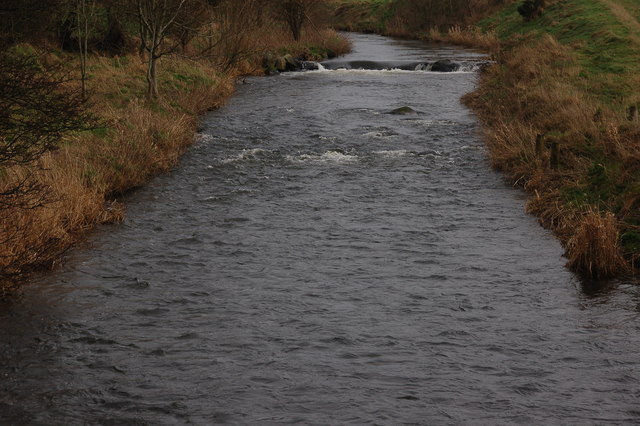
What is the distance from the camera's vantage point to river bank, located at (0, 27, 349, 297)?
48.4 feet

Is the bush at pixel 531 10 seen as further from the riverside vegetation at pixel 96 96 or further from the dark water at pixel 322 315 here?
the dark water at pixel 322 315

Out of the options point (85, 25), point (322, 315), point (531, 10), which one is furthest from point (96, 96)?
point (531, 10)

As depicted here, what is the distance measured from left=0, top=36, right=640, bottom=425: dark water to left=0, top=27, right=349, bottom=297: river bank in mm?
604

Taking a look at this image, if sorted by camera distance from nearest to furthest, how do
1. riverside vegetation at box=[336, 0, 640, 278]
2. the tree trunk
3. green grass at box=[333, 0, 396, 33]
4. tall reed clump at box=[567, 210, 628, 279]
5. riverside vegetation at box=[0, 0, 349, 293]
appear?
riverside vegetation at box=[0, 0, 349, 293] → tall reed clump at box=[567, 210, 628, 279] → riverside vegetation at box=[336, 0, 640, 278] → the tree trunk → green grass at box=[333, 0, 396, 33]

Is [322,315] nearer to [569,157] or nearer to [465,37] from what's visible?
[569,157]

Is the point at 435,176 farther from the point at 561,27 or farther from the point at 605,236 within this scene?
the point at 561,27

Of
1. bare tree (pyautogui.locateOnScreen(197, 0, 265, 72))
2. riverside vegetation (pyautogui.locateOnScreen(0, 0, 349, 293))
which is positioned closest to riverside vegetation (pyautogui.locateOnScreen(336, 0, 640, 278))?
riverside vegetation (pyautogui.locateOnScreen(0, 0, 349, 293))

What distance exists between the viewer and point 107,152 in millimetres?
21047

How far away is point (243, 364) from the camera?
11.7 meters

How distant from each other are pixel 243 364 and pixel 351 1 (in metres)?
84.4

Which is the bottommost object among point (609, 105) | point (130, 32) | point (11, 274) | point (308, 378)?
point (308, 378)

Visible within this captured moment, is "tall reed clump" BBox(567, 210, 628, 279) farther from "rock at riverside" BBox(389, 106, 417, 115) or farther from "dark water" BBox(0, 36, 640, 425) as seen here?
"rock at riverside" BBox(389, 106, 417, 115)

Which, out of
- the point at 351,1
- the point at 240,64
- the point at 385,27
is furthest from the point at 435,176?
the point at 351,1

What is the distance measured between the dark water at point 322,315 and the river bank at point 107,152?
604mm
